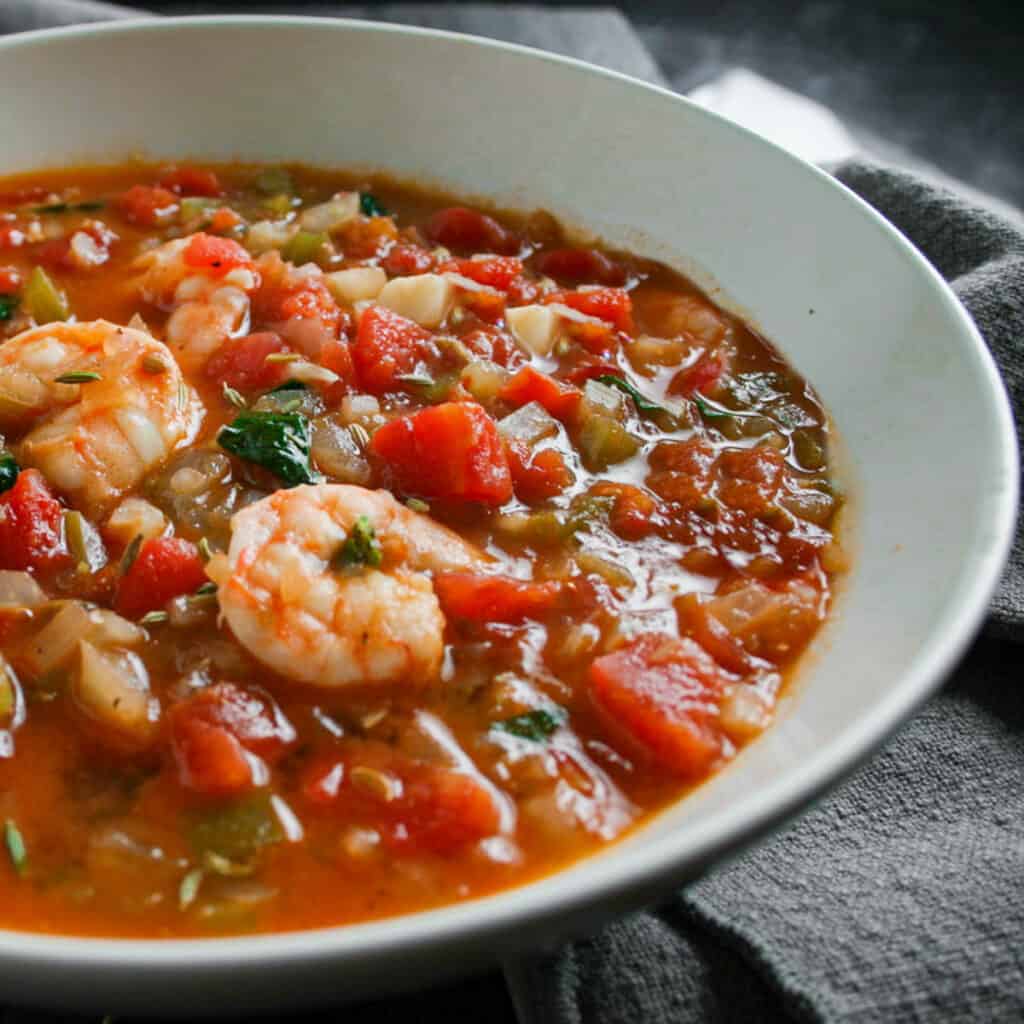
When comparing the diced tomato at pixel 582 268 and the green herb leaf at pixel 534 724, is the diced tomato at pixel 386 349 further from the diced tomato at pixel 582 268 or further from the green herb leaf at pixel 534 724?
the green herb leaf at pixel 534 724

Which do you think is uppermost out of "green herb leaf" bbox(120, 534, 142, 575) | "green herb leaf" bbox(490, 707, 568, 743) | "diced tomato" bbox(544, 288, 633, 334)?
"diced tomato" bbox(544, 288, 633, 334)

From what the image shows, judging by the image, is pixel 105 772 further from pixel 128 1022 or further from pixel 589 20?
pixel 589 20

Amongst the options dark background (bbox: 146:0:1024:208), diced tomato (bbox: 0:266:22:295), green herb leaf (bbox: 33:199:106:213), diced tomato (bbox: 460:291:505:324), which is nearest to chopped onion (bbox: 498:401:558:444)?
diced tomato (bbox: 460:291:505:324)

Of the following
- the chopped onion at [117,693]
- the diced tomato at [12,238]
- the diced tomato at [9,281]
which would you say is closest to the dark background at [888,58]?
the diced tomato at [12,238]

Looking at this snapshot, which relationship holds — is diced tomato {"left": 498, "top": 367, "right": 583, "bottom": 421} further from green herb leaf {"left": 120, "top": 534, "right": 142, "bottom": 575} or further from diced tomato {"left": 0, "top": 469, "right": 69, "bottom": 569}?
diced tomato {"left": 0, "top": 469, "right": 69, "bottom": 569}

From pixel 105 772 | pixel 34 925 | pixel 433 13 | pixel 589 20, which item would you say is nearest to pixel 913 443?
pixel 105 772

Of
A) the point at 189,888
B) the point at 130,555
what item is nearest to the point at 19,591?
the point at 130,555
